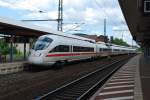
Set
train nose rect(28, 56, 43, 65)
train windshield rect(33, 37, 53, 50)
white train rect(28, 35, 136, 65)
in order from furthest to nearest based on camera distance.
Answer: train windshield rect(33, 37, 53, 50)
white train rect(28, 35, 136, 65)
train nose rect(28, 56, 43, 65)

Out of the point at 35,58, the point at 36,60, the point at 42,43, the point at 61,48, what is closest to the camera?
the point at 36,60

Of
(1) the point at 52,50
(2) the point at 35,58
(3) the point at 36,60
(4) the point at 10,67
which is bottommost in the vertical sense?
(4) the point at 10,67

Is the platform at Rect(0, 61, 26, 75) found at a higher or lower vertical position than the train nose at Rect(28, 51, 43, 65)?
lower

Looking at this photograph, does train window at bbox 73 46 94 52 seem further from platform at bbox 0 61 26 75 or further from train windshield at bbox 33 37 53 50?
platform at bbox 0 61 26 75

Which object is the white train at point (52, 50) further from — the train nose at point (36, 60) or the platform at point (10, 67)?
the platform at point (10, 67)

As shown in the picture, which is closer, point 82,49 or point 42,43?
point 42,43

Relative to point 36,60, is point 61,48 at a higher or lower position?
higher

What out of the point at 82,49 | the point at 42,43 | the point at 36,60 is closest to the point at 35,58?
the point at 36,60

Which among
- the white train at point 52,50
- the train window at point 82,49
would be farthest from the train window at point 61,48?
the train window at point 82,49

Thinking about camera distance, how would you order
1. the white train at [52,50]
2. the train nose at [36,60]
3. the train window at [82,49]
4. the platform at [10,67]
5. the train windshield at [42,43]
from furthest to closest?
the train window at [82,49] < the train windshield at [42,43] < the white train at [52,50] < the train nose at [36,60] < the platform at [10,67]

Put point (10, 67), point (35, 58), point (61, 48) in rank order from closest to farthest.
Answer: point (10, 67)
point (35, 58)
point (61, 48)

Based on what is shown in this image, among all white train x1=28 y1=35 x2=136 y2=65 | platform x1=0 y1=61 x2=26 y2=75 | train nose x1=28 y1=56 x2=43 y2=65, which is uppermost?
white train x1=28 y1=35 x2=136 y2=65

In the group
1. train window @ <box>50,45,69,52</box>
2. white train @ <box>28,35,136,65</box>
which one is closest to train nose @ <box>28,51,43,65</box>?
white train @ <box>28,35,136,65</box>

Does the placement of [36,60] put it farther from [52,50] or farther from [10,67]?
[10,67]
